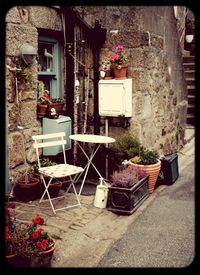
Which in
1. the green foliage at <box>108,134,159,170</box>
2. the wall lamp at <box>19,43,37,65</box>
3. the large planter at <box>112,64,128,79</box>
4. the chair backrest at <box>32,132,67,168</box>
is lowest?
the green foliage at <box>108,134,159,170</box>

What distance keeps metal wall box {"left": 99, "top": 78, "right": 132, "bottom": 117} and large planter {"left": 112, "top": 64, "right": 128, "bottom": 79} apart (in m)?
0.10

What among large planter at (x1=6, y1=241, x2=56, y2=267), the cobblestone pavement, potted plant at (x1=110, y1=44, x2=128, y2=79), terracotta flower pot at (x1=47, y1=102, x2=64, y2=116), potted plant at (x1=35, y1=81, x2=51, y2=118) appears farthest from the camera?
potted plant at (x1=110, y1=44, x2=128, y2=79)

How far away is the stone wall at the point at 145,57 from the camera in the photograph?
7.00 m

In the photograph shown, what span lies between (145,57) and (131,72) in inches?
13.8

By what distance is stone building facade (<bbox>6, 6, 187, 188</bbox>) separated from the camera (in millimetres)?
5691

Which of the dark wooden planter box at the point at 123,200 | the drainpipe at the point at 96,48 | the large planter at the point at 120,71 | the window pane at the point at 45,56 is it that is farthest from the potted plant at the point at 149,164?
the window pane at the point at 45,56

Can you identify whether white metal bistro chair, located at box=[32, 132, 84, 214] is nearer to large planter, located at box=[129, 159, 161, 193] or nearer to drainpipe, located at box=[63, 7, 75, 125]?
drainpipe, located at box=[63, 7, 75, 125]

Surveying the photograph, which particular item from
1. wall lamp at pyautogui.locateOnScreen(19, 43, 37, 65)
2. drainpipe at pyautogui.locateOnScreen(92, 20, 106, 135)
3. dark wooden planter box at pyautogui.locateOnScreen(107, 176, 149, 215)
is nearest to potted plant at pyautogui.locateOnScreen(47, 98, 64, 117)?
drainpipe at pyautogui.locateOnScreen(92, 20, 106, 135)

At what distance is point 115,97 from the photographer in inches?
271

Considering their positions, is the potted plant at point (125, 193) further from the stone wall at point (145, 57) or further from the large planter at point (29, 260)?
the large planter at point (29, 260)

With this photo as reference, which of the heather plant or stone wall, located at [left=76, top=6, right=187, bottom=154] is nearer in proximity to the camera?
the heather plant

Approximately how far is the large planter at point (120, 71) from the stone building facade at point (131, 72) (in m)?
0.19

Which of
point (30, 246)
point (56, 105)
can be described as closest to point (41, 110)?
point (56, 105)

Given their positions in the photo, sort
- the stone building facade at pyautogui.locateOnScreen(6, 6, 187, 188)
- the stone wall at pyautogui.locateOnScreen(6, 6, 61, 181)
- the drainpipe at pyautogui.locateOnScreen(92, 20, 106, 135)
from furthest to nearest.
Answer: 1. the drainpipe at pyautogui.locateOnScreen(92, 20, 106, 135)
2. the stone building facade at pyautogui.locateOnScreen(6, 6, 187, 188)
3. the stone wall at pyautogui.locateOnScreen(6, 6, 61, 181)
